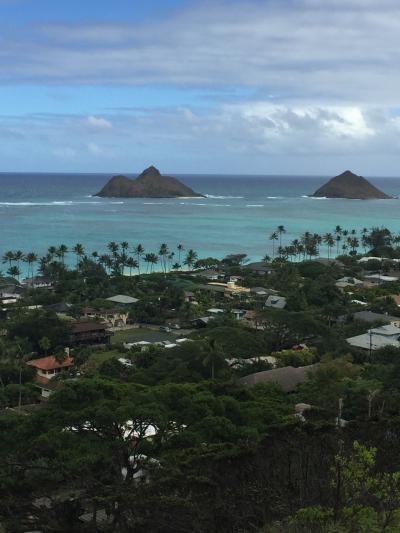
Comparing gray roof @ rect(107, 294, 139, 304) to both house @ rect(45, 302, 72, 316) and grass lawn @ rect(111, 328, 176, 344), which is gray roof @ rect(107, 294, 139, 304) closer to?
house @ rect(45, 302, 72, 316)

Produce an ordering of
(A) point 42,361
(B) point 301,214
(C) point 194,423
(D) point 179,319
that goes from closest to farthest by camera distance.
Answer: (C) point 194,423 → (A) point 42,361 → (D) point 179,319 → (B) point 301,214

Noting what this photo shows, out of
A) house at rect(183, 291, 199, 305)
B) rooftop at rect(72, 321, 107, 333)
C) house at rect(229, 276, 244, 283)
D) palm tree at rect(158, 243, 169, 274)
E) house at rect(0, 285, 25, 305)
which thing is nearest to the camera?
rooftop at rect(72, 321, 107, 333)

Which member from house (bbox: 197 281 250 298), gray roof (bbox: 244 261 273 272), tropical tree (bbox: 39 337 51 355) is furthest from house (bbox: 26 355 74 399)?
gray roof (bbox: 244 261 273 272)

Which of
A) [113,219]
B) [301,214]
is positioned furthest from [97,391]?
[301,214]

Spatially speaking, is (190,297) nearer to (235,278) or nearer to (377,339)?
(235,278)

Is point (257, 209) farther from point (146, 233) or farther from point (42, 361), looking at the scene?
point (42, 361)

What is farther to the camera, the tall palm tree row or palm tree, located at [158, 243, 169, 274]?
the tall palm tree row

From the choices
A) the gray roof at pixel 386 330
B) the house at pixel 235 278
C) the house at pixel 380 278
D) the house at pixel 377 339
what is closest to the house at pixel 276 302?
the gray roof at pixel 386 330

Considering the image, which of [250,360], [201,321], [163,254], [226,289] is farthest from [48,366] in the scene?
[163,254]
